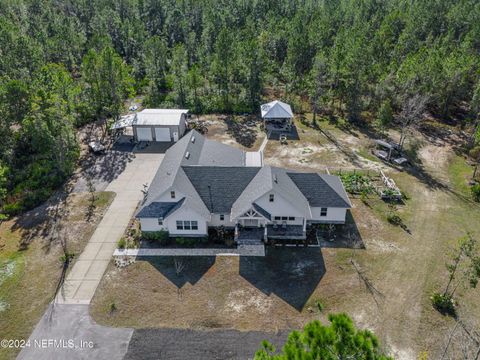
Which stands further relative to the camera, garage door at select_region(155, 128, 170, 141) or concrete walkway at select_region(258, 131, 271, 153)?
garage door at select_region(155, 128, 170, 141)

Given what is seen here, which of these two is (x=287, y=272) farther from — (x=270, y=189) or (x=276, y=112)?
(x=276, y=112)

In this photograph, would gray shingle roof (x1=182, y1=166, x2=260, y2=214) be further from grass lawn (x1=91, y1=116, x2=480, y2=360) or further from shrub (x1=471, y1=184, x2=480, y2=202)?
shrub (x1=471, y1=184, x2=480, y2=202)

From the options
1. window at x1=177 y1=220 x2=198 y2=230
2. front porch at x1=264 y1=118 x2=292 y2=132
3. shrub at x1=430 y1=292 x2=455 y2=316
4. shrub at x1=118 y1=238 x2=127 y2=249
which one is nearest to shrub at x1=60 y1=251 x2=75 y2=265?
shrub at x1=118 y1=238 x2=127 y2=249

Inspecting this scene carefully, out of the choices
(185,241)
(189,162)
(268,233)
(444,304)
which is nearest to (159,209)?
(185,241)

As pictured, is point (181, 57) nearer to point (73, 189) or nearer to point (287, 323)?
point (73, 189)

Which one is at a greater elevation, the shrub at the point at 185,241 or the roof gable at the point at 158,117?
the roof gable at the point at 158,117

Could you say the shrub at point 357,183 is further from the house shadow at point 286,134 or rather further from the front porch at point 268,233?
the house shadow at point 286,134

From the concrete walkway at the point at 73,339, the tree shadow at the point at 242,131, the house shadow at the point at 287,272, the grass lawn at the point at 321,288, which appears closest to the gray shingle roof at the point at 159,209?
the grass lawn at the point at 321,288
